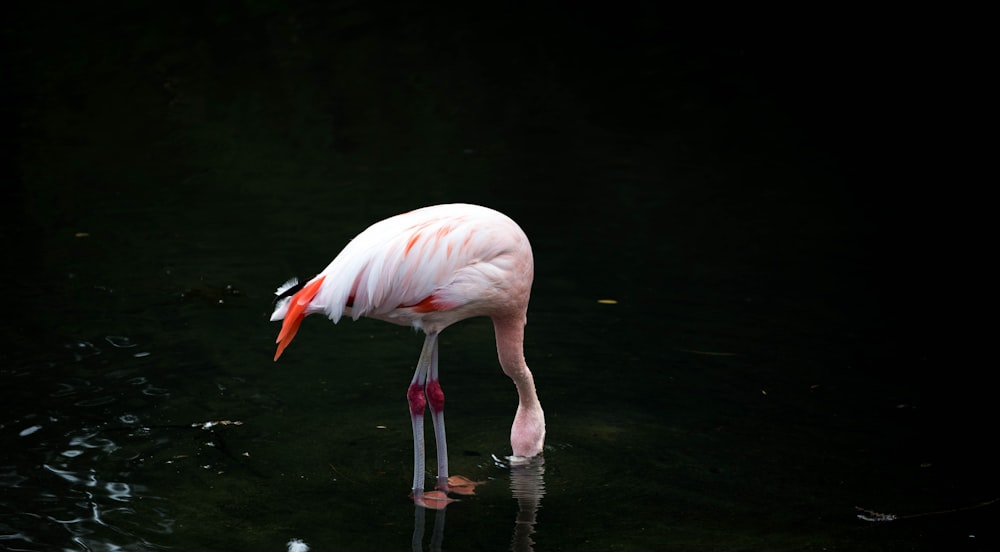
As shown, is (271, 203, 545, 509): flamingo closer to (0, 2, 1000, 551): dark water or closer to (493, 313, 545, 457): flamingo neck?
(493, 313, 545, 457): flamingo neck

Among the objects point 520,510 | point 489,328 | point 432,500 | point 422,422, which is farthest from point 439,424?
point 489,328

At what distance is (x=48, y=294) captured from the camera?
6.54m

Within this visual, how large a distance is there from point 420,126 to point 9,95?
4.02 metres

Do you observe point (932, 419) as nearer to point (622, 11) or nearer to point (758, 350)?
point (758, 350)

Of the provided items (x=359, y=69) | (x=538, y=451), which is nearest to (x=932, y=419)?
(x=538, y=451)

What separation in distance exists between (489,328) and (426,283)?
211cm

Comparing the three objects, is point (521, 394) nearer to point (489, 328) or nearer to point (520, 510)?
point (520, 510)

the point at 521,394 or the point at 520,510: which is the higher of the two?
the point at 521,394

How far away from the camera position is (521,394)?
4.73 meters

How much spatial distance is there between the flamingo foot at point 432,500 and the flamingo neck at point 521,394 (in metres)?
0.38

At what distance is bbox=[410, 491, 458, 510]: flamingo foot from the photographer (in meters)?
4.38

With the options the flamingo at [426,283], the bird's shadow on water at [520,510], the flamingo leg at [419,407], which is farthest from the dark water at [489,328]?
the flamingo at [426,283]

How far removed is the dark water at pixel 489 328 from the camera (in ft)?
14.4

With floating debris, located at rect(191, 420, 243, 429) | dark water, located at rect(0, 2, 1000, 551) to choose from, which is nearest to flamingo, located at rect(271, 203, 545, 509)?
dark water, located at rect(0, 2, 1000, 551)
